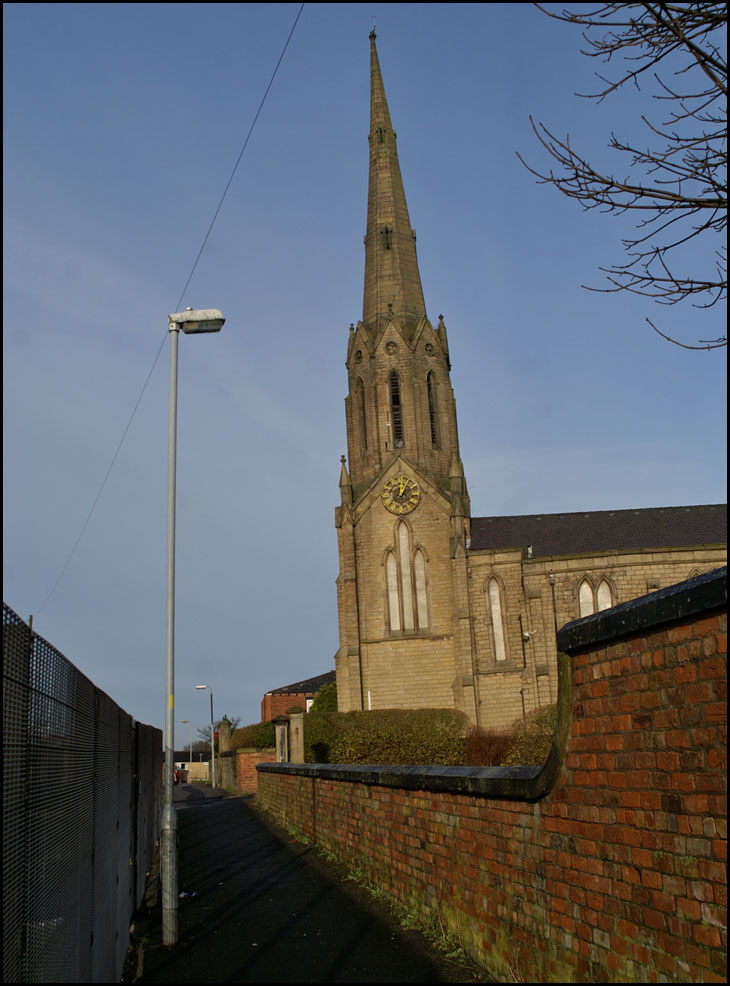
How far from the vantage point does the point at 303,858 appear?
1530cm

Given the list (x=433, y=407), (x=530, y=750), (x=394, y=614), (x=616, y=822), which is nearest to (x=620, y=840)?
(x=616, y=822)

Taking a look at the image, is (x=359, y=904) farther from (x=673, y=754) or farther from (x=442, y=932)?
(x=673, y=754)

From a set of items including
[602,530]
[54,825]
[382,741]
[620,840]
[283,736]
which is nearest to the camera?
[54,825]

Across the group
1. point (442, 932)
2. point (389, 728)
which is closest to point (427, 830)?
point (442, 932)

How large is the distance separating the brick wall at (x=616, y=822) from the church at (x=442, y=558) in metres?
39.7

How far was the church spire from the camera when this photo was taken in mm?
56094

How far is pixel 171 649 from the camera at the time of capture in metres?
12.1

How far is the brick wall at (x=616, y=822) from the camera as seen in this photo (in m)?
4.82

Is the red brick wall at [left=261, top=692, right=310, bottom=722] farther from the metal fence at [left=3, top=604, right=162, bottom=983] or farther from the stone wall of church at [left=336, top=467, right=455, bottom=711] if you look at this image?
the metal fence at [left=3, top=604, right=162, bottom=983]

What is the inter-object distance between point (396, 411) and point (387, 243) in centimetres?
1184

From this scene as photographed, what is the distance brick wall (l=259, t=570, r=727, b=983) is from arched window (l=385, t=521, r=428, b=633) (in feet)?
132

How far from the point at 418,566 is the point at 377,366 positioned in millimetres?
12230

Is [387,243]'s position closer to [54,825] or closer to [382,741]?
[382,741]

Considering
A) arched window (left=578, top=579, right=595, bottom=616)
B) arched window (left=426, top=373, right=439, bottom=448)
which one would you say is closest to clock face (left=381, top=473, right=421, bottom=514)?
arched window (left=426, top=373, right=439, bottom=448)
